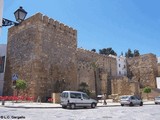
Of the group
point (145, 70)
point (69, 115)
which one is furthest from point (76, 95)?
point (145, 70)

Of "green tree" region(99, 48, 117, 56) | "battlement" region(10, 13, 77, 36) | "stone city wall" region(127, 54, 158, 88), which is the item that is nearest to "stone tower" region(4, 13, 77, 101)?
"battlement" region(10, 13, 77, 36)

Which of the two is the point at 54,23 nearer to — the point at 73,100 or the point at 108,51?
the point at 73,100

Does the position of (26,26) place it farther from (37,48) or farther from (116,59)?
(116,59)

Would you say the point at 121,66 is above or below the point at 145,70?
above

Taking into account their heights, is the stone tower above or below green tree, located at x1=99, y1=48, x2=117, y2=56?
below

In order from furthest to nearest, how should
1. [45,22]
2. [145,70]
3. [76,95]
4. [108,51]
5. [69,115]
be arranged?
[108,51]
[145,70]
[45,22]
[76,95]
[69,115]

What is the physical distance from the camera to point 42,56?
23.8 metres

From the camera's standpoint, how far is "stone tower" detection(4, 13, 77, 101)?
76.8 ft

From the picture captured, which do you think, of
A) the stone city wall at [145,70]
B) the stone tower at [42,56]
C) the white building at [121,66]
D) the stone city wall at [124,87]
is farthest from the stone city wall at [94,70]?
the stone tower at [42,56]

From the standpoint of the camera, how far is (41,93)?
2311 centimetres

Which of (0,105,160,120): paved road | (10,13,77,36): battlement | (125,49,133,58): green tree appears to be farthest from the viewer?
(125,49,133,58): green tree

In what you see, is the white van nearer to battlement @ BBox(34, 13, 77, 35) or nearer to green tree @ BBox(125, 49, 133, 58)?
battlement @ BBox(34, 13, 77, 35)

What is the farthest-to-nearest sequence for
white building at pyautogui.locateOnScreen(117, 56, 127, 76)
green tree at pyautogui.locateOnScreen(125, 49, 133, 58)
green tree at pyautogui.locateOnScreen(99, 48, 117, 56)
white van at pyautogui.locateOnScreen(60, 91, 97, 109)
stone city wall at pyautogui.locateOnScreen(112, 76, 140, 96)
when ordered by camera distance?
green tree at pyautogui.locateOnScreen(125, 49, 133, 58)
green tree at pyautogui.locateOnScreen(99, 48, 117, 56)
white building at pyautogui.locateOnScreen(117, 56, 127, 76)
stone city wall at pyautogui.locateOnScreen(112, 76, 140, 96)
white van at pyautogui.locateOnScreen(60, 91, 97, 109)

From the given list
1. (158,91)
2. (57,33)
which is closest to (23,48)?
(57,33)
